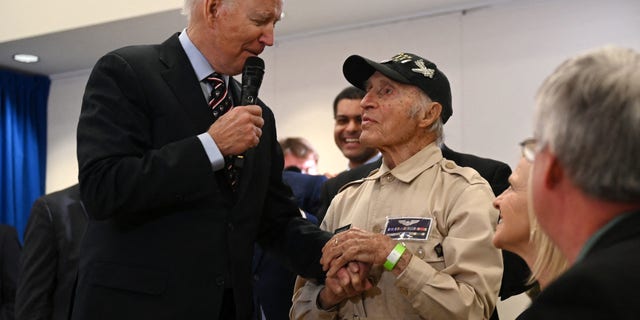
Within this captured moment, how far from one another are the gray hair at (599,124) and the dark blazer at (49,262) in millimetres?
2430

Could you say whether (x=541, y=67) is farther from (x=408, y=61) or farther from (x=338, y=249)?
(x=338, y=249)

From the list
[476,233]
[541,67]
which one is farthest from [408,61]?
[541,67]

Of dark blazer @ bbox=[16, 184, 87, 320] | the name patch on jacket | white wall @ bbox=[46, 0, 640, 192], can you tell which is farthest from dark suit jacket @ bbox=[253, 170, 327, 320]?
white wall @ bbox=[46, 0, 640, 192]

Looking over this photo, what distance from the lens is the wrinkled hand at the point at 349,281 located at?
2.04m

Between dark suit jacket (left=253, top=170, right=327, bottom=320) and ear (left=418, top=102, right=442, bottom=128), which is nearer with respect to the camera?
ear (left=418, top=102, right=442, bottom=128)

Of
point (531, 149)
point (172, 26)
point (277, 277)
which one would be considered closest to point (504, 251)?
point (277, 277)

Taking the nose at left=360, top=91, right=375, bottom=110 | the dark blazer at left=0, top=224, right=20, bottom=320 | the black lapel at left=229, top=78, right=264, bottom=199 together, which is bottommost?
the dark blazer at left=0, top=224, right=20, bottom=320

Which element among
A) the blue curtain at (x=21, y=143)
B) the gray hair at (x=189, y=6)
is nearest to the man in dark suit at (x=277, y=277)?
the gray hair at (x=189, y=6)

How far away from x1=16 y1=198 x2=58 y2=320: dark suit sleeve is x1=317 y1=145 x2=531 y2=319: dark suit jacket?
3.62 feet

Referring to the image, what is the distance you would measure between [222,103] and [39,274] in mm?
1418

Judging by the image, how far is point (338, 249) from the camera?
2.07 meters

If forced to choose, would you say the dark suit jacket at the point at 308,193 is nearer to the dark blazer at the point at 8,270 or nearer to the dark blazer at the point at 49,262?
the dark blazer at the point at 49,262

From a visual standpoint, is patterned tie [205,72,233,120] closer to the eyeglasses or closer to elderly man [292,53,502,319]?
elderly man [292,53,502,319]

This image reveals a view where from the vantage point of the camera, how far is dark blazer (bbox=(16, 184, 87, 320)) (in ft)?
9.93
